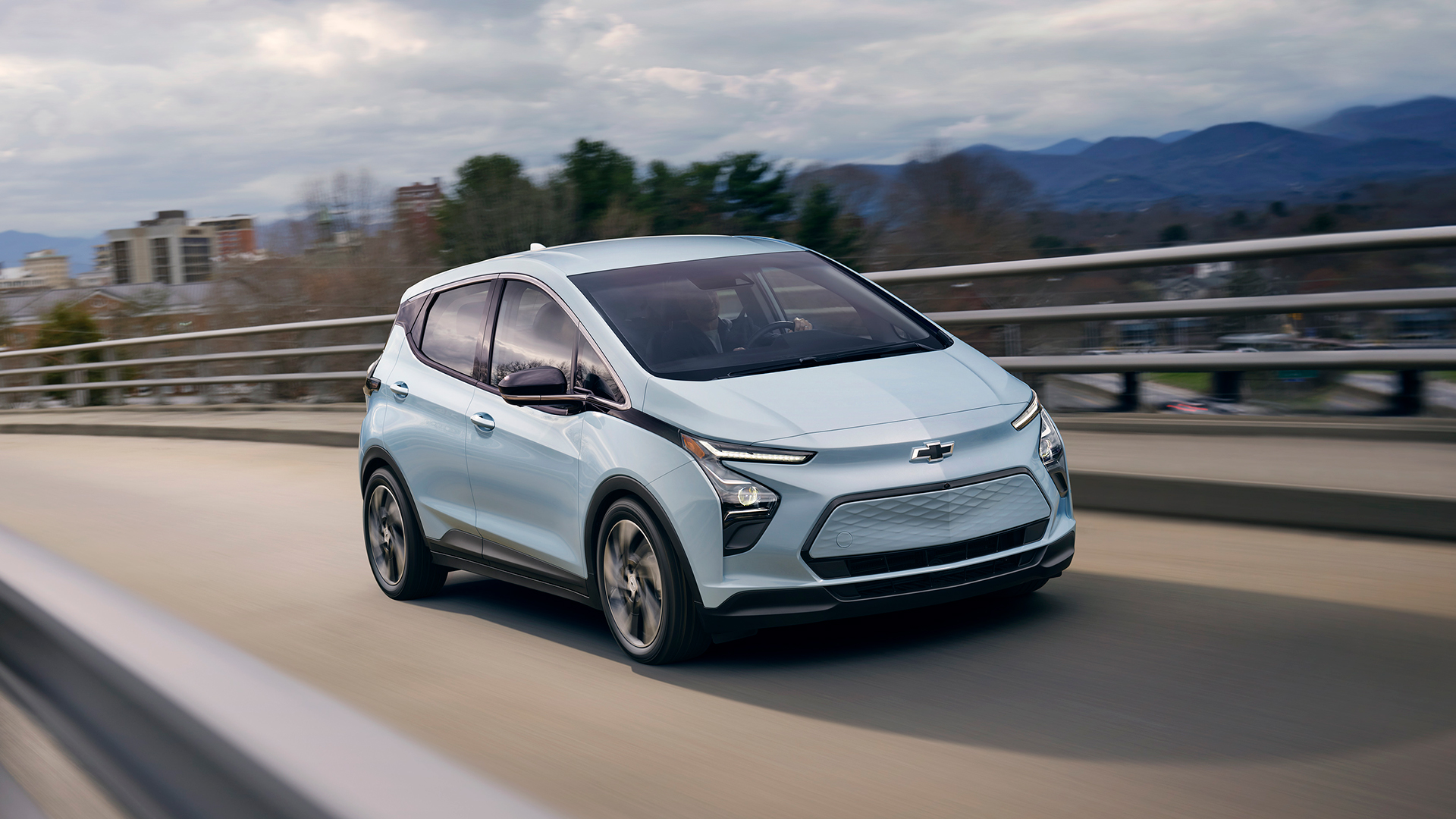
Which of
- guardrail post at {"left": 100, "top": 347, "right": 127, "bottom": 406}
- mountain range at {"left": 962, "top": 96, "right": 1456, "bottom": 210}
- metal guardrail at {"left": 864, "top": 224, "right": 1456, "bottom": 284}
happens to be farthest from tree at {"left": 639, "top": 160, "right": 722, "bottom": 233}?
metal guardrail at {"left": 864, "top": 224, "right": 1456, "bottom": 284}

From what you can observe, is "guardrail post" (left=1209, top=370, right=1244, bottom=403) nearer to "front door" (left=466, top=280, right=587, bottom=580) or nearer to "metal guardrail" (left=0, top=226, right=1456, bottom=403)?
"metal guardrail" (left=0, top=226, right=1456, bottom=403)

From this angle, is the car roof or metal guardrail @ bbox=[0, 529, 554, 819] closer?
metal guardrail @ bbox=[0, 529, 554, 819]

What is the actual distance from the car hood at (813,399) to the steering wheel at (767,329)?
0.43 metres

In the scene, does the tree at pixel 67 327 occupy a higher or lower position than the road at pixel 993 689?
lower

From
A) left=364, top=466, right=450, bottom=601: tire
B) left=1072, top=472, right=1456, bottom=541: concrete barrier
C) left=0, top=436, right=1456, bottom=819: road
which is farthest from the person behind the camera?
left=364, top=466, right=450, bottom=601: tire

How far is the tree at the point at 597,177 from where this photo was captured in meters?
103

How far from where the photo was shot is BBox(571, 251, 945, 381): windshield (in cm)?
565

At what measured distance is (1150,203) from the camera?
15.9 meters

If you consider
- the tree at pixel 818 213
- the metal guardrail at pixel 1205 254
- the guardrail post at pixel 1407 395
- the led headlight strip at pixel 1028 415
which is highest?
the tree at pixel 818 213

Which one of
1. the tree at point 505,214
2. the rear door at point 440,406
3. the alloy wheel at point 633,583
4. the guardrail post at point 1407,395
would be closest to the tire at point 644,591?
the alloy wheel at point 633,583

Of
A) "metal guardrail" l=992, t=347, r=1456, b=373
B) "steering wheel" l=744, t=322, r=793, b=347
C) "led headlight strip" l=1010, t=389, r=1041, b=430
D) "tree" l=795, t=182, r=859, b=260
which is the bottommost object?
"metal guardrail" l=992, t=347, r=1456, b=373

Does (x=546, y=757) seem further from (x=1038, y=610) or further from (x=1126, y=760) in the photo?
(x=1038, y=610)

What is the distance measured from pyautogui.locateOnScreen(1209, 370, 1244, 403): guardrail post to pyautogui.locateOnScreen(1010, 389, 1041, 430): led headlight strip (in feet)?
10.8

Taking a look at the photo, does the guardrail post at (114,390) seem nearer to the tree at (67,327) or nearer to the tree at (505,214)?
the tree at (67,327)
